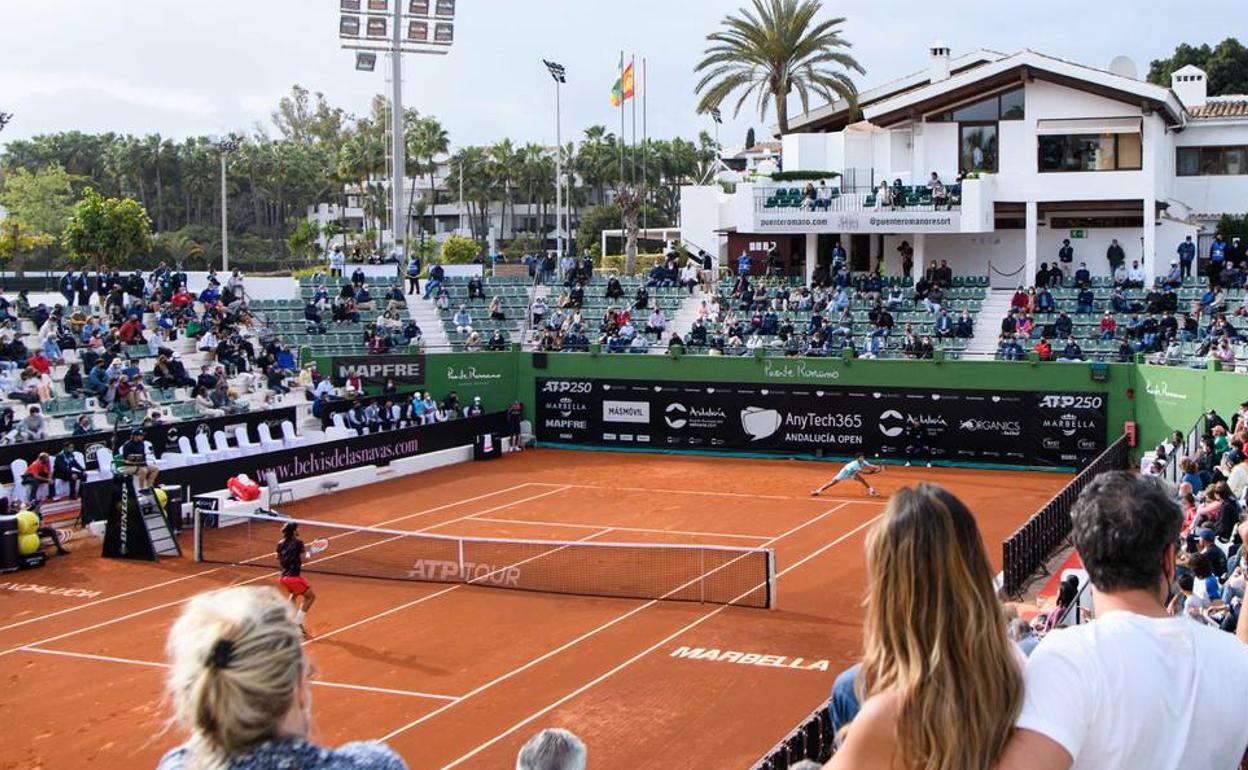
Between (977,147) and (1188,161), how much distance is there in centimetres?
831

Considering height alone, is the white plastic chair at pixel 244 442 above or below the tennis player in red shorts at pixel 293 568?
above

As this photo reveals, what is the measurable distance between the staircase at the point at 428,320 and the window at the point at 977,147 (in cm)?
1860

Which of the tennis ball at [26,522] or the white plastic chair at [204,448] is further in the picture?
the white plastic chair at [204,448]

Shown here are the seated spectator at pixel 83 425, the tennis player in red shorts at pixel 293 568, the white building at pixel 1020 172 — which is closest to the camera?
the tennis player in red shorts at pixel 293 568

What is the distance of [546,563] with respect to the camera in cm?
2148

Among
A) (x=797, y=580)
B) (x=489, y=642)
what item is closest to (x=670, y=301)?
(x=797, y=580)

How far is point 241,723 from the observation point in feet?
9.48

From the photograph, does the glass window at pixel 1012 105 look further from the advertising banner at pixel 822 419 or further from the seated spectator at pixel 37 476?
the seated spectator at pixel 37 476

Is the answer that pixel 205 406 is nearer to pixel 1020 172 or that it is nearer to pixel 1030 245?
pixel 1030 245

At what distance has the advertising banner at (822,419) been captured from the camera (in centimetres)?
3406

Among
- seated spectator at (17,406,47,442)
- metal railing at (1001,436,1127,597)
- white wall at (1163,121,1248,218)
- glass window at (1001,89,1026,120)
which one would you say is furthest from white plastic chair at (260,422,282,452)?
white wall at (1163,121,1248,218)

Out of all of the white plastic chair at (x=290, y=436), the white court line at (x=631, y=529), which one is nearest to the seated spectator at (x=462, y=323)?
the white plastic chair at (x=290, y=436)

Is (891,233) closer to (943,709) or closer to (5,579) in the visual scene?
(5,579)

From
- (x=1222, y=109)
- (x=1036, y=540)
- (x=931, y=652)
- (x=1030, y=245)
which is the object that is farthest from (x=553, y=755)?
(x=1222, y=109)
